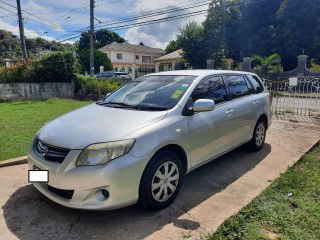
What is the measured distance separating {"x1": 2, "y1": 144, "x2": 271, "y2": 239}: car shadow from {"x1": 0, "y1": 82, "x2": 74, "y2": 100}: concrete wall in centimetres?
1200

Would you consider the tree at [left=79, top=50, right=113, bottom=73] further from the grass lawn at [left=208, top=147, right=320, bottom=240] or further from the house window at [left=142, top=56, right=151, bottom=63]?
the grass lawn at [left=208, top=147, right=320, bottom=240]

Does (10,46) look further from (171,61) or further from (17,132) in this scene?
(17,132)

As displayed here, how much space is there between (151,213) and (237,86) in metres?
2.71

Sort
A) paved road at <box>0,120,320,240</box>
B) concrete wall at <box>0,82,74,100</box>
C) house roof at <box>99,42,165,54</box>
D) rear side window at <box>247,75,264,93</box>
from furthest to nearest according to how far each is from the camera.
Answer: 1. house roof at <box>99,42,165,54</box>
2. concrete wall at <box>0,82,74,100</box>
3. rear side window at <box>247,75,264,93</box>
4. paved road at <box>0,120,320,240</box>

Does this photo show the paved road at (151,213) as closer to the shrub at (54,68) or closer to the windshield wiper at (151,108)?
the windshield wiper at (151,108)

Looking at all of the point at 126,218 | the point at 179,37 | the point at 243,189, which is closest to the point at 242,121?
the point at 243,189

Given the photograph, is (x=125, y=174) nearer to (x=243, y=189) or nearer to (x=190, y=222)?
(x=190, y=222)

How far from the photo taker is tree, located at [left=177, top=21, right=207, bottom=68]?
28234 millimetres

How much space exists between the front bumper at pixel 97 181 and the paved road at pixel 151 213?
0.28 meters

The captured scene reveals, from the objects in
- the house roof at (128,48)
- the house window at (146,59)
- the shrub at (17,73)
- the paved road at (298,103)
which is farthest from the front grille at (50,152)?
the house window at (146,59)

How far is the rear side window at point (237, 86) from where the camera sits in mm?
4574

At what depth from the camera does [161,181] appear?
317 cm

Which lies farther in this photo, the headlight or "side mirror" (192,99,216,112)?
"side mirror" (192,99,216,112)

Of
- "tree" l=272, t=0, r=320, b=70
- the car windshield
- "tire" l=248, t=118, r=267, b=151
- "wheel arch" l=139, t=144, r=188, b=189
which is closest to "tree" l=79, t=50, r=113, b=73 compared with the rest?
"tree" l=272, t=0, r=320, b=70
